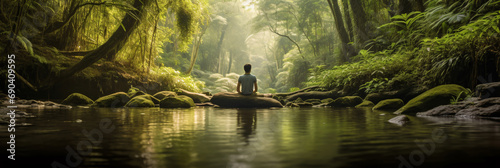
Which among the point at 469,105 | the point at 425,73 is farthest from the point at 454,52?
the point at 469,105

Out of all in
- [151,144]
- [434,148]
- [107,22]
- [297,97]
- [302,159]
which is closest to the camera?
[302,159]

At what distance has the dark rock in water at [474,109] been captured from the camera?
4797mm

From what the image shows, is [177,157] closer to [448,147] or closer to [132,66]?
[448,147]

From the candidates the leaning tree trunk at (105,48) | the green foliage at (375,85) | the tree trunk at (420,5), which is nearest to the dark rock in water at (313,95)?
the green foliage at (375,85)

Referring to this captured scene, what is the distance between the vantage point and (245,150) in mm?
2150

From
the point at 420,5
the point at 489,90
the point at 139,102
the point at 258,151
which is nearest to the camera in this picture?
the point at 258,151

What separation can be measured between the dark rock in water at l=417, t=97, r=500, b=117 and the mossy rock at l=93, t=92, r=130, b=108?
828 centimetres

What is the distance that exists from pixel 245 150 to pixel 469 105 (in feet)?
16.4

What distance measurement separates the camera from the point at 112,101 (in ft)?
31.6

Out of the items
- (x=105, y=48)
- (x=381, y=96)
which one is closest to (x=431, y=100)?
(x=381, y=96)

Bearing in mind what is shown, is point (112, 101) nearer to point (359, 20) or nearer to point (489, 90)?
point (489, 90)

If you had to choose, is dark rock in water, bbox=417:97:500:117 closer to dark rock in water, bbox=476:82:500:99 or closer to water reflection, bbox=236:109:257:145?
dark rock in water, bbox=476:82:500:99

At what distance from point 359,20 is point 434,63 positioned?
7.27m

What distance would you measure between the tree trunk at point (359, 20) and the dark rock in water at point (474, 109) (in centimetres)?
1014
